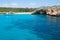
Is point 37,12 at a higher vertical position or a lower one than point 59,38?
lower

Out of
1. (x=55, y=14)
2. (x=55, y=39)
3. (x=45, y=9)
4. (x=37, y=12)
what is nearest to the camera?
(x=55, y=39)

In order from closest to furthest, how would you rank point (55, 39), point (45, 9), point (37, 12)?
1. point (55, 39)
2. point (45, 9)
3. point (37, 12)

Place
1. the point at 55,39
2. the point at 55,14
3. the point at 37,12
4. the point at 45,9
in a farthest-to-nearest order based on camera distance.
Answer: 1. the point at 37,12
2. the point at 45,9
3. the point at 55,14
4. the point at 55,39

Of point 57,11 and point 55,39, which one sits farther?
point 57,11

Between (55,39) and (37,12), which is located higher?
(55,39)

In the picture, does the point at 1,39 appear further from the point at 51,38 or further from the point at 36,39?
the point at 51,38

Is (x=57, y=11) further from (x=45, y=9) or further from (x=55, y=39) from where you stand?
A: (x=55, y=39)

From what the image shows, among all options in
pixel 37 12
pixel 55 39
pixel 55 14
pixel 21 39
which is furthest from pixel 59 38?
pixel 37 12

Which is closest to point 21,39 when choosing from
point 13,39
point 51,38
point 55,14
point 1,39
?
point 13,39

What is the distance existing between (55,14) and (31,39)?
4038cm

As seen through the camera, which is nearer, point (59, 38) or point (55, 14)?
point (59, 38)

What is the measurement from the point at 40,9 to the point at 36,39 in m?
58.0

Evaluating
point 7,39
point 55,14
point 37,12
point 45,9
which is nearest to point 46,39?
point 7,39

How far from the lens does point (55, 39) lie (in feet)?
47.4
